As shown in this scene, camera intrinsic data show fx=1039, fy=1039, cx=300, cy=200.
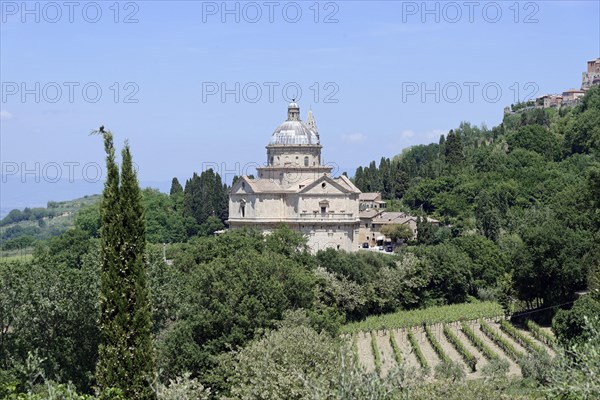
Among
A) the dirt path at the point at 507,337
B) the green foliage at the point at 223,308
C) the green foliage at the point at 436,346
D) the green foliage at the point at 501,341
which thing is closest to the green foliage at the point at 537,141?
the dirt path at the point at 507,337

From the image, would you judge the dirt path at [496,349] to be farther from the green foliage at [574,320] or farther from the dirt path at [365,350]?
the dirt path at [365,350]

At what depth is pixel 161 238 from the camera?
8431 cm

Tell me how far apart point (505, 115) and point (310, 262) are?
358ft

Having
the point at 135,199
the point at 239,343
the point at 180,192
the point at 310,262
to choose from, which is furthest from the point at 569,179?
the point at 135,199

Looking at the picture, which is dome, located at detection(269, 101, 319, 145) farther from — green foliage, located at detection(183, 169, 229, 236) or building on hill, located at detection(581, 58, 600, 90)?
building on hill, located at detection(581, 58, 600, 90)

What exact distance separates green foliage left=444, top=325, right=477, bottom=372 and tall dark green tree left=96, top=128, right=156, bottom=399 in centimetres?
1930

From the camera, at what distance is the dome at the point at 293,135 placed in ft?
226

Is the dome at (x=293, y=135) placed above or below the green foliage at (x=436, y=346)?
above

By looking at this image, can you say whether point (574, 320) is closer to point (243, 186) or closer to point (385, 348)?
point (385, 348)

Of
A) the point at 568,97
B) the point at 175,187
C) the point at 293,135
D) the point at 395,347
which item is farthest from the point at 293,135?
the point at 568,97

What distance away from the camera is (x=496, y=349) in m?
41.4

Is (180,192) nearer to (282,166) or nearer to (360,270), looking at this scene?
(282,166)

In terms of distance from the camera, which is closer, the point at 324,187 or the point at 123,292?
the point at 123,292

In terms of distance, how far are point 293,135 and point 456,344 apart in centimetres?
2974
